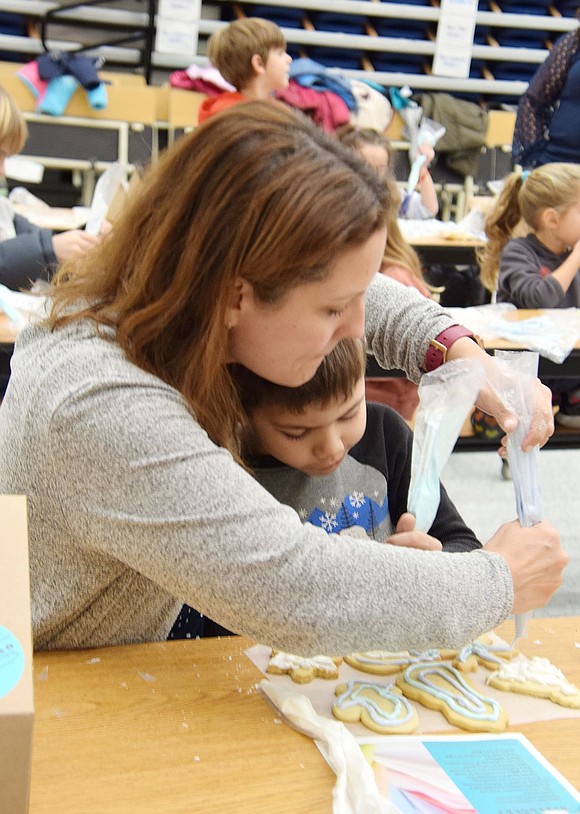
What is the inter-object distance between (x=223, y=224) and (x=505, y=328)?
76.2 inches

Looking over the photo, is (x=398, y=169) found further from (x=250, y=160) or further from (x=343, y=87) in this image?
(x=250, y=160)

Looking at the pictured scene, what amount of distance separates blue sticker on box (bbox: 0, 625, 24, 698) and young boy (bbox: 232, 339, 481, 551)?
63 centimetres

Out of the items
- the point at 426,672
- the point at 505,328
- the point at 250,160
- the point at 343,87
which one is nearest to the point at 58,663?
the point at 426,672

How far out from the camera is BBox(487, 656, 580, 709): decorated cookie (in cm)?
110

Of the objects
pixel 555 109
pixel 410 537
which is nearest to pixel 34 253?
pixel 410 537

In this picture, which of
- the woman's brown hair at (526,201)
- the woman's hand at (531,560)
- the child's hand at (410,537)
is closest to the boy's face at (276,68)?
the woman's brown hair at (526,201)

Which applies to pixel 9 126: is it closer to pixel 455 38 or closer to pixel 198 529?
pixel 198 529

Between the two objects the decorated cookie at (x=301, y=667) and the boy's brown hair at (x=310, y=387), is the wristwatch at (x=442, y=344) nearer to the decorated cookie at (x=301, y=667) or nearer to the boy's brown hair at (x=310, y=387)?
the boy's brown hair at (x=310, y=387)

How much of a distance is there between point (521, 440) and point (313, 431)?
0.29 meters

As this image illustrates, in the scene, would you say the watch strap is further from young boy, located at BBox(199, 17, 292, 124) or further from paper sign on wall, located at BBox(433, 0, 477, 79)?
paper sign on wall, located at BBox(433, 0, 477, 79)

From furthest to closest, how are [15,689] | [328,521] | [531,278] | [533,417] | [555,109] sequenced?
[555,109]
[531,278]
[328,521]
[533,417]
[15,689]

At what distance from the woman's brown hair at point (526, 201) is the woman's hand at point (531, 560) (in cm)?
260

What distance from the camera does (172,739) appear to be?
0.96m

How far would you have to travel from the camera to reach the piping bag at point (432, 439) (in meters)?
1.24
